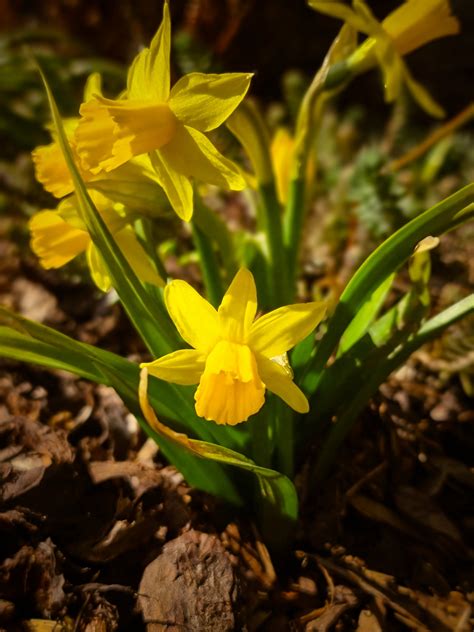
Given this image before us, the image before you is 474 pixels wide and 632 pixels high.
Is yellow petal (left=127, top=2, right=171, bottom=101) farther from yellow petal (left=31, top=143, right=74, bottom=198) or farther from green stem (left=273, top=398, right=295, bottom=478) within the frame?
green stem (left=273, top=398, right=295, bottom=478)

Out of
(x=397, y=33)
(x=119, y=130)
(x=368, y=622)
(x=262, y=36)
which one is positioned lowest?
(x=368, y=622)

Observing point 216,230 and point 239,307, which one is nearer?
point 239,307

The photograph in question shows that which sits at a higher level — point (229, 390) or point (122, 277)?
point (122, 277)

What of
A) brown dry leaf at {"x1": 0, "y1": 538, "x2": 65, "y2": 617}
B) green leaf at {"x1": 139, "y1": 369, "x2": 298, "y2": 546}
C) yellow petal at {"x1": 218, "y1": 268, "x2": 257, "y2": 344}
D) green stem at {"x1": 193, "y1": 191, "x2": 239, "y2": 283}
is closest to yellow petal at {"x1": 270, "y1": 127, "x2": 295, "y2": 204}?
green stem at {"x1": 193, "y1": 191, "x2": 239, "y2": 283}

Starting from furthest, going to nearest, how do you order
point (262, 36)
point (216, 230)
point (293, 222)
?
point (262, 36), point (293, 222), point (216, 230)

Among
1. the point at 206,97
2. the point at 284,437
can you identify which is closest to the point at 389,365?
the point at 284,437

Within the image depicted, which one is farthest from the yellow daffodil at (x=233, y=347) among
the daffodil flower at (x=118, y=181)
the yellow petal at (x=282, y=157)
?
the yellow petal at (x=282, y=157)

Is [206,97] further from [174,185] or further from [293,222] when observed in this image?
[293,222]
